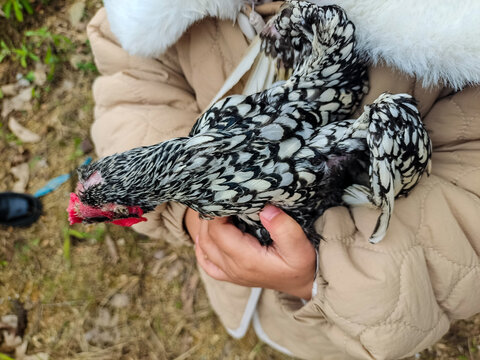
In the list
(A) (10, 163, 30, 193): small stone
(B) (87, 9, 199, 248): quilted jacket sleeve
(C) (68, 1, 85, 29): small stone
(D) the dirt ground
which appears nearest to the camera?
(B) (87, 9, 199, 248): quilted jacket sleeve

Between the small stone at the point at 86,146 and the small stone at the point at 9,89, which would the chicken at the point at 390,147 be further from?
the small stone at the point at 9,89

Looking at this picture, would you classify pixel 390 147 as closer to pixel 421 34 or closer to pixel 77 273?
pixel 421 34

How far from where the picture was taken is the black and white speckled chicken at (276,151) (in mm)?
950

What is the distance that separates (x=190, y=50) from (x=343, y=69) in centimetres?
46

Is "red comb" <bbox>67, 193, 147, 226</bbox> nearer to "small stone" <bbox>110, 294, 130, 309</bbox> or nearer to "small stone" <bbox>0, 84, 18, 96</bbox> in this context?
"small stone" <bbox>110, 294, 130, 309</bbox>

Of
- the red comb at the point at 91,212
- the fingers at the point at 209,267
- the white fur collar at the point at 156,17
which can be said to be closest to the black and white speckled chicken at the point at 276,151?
the red comb at the point at 91,212

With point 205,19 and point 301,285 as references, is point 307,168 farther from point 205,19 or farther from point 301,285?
point 205,19

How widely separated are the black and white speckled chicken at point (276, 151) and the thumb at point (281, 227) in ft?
0.09

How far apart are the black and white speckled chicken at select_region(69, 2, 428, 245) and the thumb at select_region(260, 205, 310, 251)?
27 millimetres

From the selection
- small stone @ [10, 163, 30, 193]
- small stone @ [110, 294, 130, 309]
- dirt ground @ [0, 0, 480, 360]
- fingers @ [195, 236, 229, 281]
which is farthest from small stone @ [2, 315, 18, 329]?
fingers @ [195, 236, 229, 281]

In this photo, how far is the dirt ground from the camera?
1944mm

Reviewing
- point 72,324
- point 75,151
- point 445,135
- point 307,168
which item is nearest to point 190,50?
point 307,168

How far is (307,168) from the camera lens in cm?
100

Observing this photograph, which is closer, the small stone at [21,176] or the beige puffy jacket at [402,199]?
the beige puffy jacket at [402,199]
